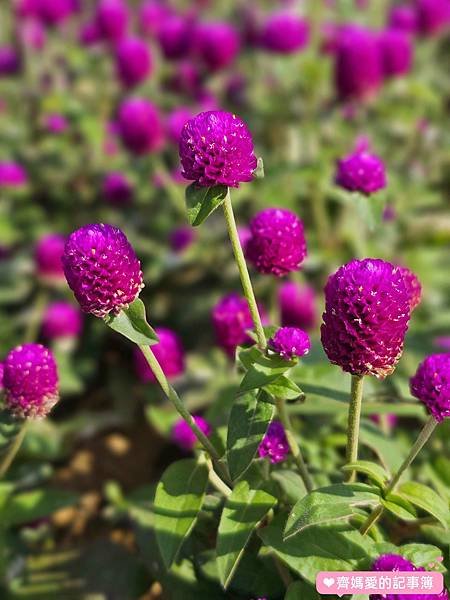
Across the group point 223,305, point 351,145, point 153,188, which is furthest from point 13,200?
point 223,305

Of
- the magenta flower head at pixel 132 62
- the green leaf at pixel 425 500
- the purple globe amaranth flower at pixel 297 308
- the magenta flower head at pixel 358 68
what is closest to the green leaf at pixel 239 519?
the green leaf at pixel 425 500

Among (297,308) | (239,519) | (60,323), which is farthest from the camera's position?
(60,323)

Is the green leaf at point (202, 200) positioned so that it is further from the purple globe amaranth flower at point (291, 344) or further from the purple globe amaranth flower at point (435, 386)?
the purple globe amaranth flower at point (435, 386)

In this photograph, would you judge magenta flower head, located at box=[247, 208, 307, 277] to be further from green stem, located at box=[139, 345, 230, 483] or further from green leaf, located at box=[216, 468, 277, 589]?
green leaf, located at box=[216, 468, 277, 589]

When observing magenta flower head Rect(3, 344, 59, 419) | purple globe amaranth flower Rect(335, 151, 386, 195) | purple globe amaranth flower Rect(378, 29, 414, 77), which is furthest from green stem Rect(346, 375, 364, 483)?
purple globe amaranth flower Rect(378, 29, 414, 77)

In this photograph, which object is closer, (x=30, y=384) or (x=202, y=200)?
(x=202, y=200)

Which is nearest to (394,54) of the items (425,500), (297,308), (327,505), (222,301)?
(297,308)

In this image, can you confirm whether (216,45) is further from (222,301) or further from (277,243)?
(277,243)
